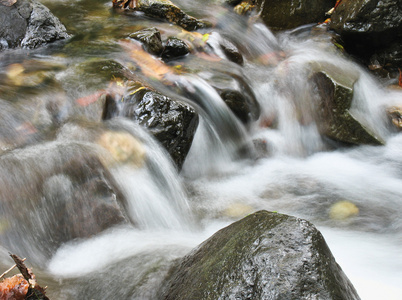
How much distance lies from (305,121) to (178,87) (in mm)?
2301

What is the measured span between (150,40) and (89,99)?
2132 mm

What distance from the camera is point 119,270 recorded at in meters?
2.70

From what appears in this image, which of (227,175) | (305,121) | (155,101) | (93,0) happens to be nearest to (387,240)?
(227,175)

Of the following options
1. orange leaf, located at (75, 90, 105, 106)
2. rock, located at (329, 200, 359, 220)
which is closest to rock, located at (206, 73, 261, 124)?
orange leaf, located at (75, 90, 105, 106)

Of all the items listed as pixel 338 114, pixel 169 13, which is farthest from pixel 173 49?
pixel 338 114

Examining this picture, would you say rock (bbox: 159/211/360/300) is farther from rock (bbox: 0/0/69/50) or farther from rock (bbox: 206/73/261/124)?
rock (bbox: 0/0/69/50)

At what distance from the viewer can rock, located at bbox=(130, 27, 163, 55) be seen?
237 inches

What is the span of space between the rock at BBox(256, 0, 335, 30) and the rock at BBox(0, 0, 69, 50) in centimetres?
521

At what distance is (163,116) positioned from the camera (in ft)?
13.4

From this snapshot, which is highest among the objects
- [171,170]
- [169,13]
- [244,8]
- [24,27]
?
[24,27]

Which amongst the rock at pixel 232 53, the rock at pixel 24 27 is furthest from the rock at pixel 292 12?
the rock at pixel 24 27

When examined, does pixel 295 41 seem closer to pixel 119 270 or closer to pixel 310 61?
pixel 310 61

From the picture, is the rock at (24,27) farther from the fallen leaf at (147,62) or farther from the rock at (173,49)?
the rock at (173,49)

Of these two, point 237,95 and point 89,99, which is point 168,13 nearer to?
point 237,95
